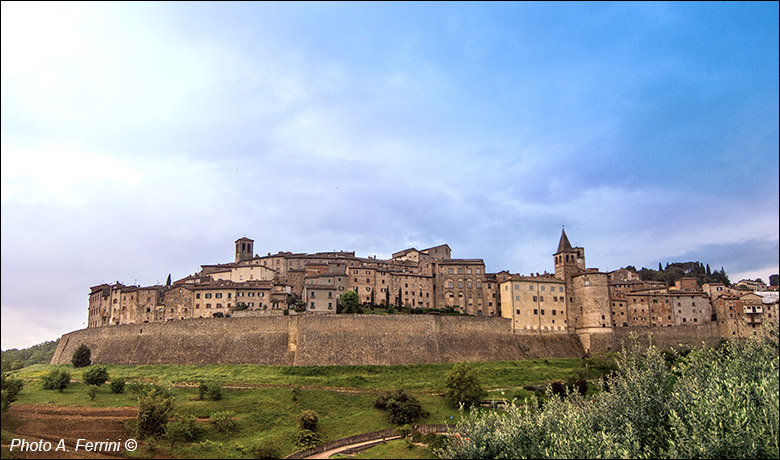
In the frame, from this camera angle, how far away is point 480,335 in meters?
72.9

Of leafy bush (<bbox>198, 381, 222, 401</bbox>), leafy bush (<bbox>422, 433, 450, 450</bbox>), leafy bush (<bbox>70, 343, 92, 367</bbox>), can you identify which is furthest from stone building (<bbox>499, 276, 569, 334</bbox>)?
leafy bush (<bbox>70, 343, 92, 367</bbox>)

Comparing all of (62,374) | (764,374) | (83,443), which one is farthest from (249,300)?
(764,374)

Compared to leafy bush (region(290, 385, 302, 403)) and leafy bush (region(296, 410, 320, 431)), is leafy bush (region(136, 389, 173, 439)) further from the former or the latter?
leafy bush (region(290, 385, 302, 403))

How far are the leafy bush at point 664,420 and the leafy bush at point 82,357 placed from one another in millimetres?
53576

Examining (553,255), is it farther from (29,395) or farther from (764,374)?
(29,395)

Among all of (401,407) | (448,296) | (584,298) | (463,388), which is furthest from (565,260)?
(401,407)

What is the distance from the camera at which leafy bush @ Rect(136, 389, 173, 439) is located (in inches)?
1694

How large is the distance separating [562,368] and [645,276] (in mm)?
73565

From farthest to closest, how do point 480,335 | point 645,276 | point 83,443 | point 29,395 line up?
point 645,276
point 480,335
point 29,395
point 83,443

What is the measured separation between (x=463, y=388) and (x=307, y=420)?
15209mm

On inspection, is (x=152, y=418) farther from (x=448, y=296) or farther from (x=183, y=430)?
(x=448, y=296)

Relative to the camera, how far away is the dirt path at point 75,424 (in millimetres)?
37406

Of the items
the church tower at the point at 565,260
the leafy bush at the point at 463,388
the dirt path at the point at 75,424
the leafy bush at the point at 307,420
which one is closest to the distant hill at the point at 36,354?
the dirt path at the point at 75,424

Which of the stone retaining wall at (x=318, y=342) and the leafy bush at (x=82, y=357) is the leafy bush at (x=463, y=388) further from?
the leafy bush at (x=82, y=357)
